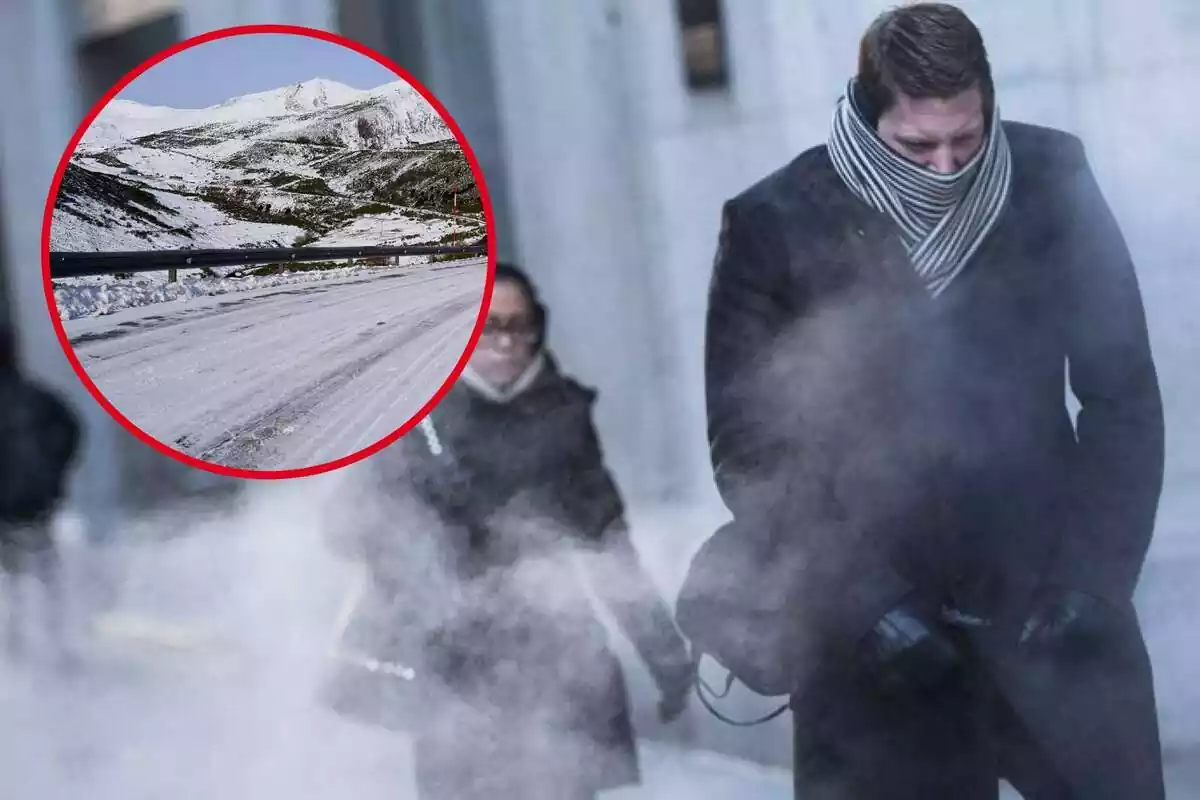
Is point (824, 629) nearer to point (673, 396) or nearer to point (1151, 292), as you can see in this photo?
point (673, 396)

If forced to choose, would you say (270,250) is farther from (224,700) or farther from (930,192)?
(930,192)

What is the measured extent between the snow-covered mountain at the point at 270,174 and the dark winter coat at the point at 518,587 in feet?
1.04

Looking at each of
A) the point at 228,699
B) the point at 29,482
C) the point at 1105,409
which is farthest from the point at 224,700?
the point at 1105,409

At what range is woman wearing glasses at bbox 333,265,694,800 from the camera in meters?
1.60

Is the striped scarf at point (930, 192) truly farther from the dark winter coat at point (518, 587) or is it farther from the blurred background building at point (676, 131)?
the dark winter coat at point (518, 587)

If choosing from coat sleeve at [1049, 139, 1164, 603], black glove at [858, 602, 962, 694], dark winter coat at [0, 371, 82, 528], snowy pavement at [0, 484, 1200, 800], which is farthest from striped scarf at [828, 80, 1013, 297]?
dark winter coat at [0, 371, 82, 528]

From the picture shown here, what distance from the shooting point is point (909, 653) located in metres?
1.57

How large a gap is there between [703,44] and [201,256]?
828mm

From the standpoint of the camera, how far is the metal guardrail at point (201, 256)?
159cm

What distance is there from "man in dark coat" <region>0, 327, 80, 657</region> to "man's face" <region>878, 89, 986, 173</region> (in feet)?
4.41

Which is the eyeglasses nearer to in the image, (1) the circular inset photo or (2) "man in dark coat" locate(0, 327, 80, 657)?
(1) the circular inset photo

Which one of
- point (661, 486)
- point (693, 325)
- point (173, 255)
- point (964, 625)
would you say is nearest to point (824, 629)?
point (964, 625)

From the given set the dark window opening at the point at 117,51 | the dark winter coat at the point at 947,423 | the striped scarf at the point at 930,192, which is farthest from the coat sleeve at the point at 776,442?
the dark window opening at the point at 117,51

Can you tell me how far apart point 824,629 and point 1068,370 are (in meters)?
0.53
